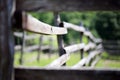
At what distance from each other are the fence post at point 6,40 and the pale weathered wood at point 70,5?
0.08 meters

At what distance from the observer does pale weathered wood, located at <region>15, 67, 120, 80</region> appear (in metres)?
1.96

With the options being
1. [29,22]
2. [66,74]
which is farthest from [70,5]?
[66,74]

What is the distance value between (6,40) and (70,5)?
472mm

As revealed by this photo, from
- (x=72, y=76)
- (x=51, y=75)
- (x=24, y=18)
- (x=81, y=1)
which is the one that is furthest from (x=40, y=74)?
(x=81, y=1)

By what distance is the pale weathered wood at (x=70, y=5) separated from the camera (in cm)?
194

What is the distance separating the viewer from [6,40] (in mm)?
1936

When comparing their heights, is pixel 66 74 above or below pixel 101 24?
above

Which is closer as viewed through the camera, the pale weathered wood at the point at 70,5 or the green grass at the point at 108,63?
the pale weathered wood at the point at 70,5

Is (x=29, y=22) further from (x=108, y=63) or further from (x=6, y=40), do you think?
(x=108, y=63)

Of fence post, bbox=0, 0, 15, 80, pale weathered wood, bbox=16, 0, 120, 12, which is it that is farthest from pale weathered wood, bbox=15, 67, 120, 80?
pale weathered wood, bbox=16, 0, 120, 12

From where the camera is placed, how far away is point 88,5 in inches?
76.4

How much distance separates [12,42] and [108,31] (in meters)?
17.3

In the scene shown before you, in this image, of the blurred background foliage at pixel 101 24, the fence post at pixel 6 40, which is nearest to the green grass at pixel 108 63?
the blurred background foliage at pixel 101 24

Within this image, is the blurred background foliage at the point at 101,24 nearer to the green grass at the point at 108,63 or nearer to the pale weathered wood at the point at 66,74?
the green grass at the point at 108,63
